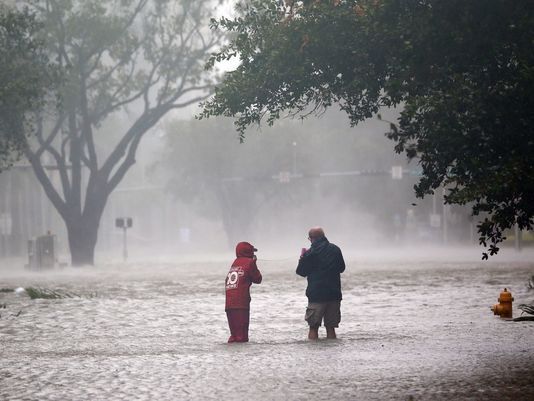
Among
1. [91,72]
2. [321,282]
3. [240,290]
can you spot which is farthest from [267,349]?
[91,72]

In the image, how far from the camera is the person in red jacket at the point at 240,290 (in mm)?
15234

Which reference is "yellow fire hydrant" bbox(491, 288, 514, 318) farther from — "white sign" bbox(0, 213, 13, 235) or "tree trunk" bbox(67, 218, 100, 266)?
"white sign" bbox(0, 213, 13, 235)

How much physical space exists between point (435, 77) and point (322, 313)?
369cm

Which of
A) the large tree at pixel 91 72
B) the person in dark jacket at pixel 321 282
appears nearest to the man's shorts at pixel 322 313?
the person in dark jacket at pixel 321 282

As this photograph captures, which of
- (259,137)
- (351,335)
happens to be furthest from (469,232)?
(351,335)

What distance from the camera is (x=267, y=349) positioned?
1442 cm

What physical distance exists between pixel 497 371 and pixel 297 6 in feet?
24.0

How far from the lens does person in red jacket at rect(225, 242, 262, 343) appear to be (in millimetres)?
15234

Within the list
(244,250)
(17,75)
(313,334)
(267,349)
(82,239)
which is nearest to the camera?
(267,349)

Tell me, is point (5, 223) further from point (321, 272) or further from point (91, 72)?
point (321, 272)

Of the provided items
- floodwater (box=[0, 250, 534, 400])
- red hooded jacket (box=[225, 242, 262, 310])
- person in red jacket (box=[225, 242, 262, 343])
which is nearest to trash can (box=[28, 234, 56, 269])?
floodwater (box=[0, 250, 534, 400])

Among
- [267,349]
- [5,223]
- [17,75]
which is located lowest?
[267,349]

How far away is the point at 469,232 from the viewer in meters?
80.2

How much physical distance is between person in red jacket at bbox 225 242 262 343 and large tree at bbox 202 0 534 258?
2.56 meters
